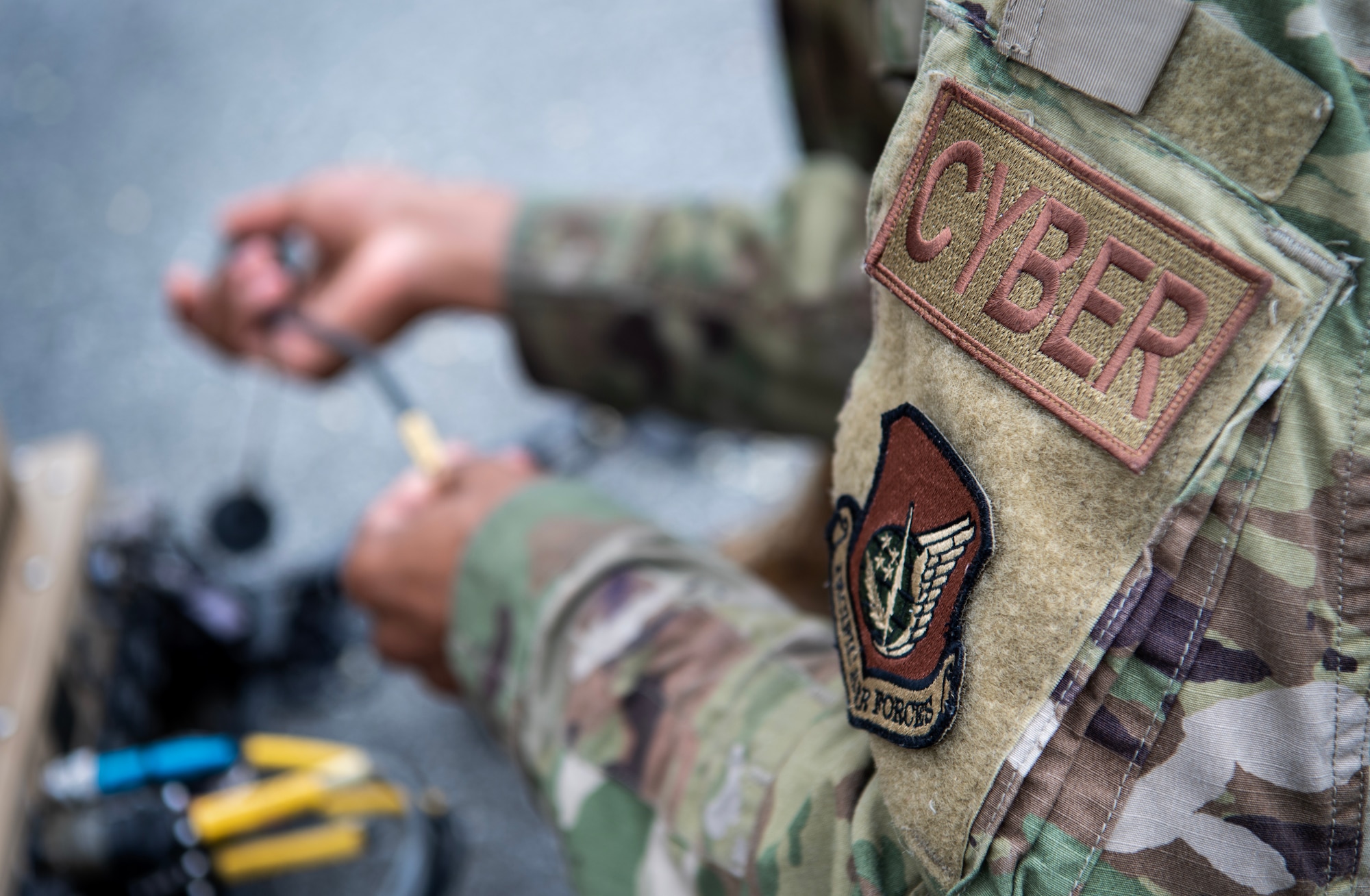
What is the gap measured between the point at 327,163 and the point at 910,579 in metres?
1.27

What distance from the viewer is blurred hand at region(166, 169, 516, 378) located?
75cm

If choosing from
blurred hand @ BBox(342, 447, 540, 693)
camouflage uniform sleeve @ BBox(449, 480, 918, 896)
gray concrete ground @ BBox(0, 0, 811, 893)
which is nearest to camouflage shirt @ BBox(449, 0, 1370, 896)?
camouflage uniform sleeve @ BBox(449, 480, 918, 896)

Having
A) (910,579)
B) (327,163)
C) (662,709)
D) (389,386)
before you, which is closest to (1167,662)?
(910,579)

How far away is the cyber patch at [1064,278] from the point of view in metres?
0.25

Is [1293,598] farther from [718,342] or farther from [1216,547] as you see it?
[718,342]

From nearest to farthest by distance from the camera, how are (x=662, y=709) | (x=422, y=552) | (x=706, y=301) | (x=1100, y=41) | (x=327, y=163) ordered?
(x=1100, y=41), (x=662, y=709), (x=422, y=552), (x=706, y=301), (x=327, y=163)

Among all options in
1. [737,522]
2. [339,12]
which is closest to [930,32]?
[737,522]

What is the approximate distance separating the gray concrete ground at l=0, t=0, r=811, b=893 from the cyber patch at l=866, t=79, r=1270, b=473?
72 centimetres

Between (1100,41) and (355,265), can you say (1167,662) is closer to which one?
(1100,41)

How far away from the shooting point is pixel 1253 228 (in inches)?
9.7

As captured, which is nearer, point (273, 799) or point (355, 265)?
point (273, 799)

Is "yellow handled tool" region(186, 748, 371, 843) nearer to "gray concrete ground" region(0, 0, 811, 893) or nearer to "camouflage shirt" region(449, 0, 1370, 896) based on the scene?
"gray concrete ground" region(0, 0, 811, 893)

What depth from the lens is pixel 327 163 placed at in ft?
4.48

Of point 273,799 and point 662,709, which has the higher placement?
point 662,709
